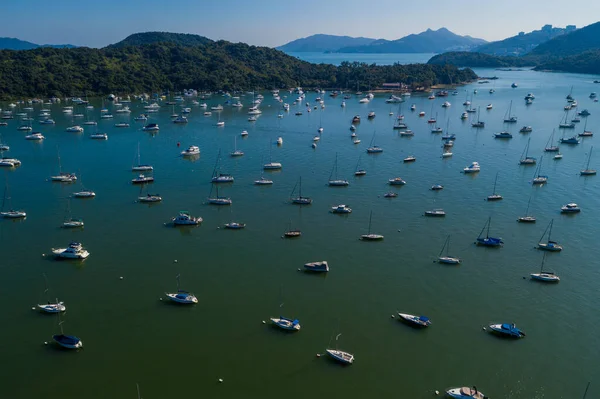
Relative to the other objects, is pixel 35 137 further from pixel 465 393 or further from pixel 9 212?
pixel 465 393

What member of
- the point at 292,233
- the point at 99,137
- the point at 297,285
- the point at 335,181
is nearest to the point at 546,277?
the point at 297,285

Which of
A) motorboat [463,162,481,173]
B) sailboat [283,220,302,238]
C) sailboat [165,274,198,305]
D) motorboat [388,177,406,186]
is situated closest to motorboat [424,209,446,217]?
motorboat [388,177,406,186]

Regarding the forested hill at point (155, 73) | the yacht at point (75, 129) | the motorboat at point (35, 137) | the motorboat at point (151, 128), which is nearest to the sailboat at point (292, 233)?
the motorboat at point (151, 128)

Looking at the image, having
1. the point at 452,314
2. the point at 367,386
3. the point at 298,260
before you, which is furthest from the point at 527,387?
the point at 298,260

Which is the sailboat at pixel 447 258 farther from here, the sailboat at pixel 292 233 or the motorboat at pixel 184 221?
the motorboat at pixel 184 221

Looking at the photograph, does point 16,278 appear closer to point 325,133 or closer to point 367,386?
point 367,386

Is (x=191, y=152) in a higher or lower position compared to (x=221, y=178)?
higher
